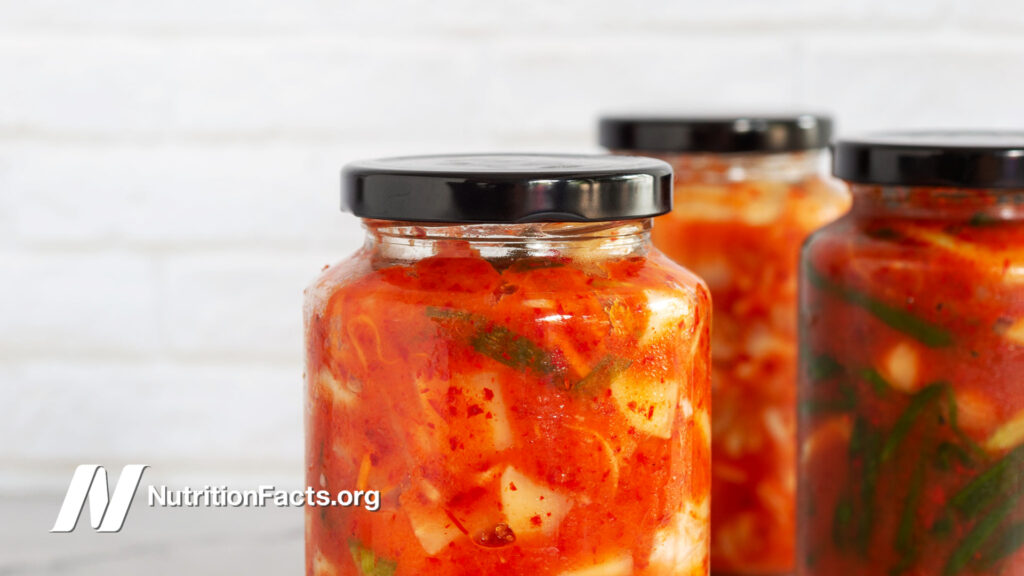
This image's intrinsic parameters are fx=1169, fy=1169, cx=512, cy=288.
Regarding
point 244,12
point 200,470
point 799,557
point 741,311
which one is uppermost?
point 244,12

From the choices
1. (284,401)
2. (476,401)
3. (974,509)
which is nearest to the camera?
(476,401)

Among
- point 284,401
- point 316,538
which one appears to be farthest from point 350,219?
point 316,538

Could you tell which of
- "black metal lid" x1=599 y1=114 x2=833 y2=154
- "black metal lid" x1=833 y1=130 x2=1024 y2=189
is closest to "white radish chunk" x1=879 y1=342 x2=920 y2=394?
"black metal lid" x1=833 y1=130 x2=1024 y2=189

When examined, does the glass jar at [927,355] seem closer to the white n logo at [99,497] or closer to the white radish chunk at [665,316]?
the white radish chunk at [665,316]

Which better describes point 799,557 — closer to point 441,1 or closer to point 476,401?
point 476,401

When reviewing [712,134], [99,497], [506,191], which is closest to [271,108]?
[99,497]

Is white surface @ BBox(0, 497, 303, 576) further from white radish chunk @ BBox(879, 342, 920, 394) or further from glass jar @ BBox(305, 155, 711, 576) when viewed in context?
white radish chunk @ BBox(879, 342, 920, 394)
